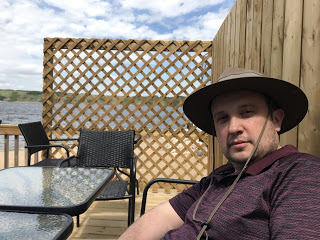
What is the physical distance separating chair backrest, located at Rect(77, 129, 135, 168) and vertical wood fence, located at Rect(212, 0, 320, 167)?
1.17 metres

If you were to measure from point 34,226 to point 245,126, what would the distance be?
658mm

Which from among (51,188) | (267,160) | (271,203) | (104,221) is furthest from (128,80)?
(271,203)

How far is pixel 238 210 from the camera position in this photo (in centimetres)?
59

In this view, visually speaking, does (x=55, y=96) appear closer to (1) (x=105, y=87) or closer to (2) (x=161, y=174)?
(1) (x=105, y=87)

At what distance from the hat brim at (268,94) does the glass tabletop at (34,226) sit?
0.54 m

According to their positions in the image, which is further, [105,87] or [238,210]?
[105,87]

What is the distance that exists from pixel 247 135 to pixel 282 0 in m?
0.68

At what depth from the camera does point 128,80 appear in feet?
10.4

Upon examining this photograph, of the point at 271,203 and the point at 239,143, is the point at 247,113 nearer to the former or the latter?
the point at 239,143

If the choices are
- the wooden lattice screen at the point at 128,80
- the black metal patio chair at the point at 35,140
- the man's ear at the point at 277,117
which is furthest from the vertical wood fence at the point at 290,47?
the black metal patio chair at the point at 35,140

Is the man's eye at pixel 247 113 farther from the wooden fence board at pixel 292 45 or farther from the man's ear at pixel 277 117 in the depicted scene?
the wooden fence board at pixel 292 45

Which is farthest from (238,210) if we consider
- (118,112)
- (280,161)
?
(118,112)

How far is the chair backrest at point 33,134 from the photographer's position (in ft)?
7.66

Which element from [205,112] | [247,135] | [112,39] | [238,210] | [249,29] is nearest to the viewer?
[238,210]
